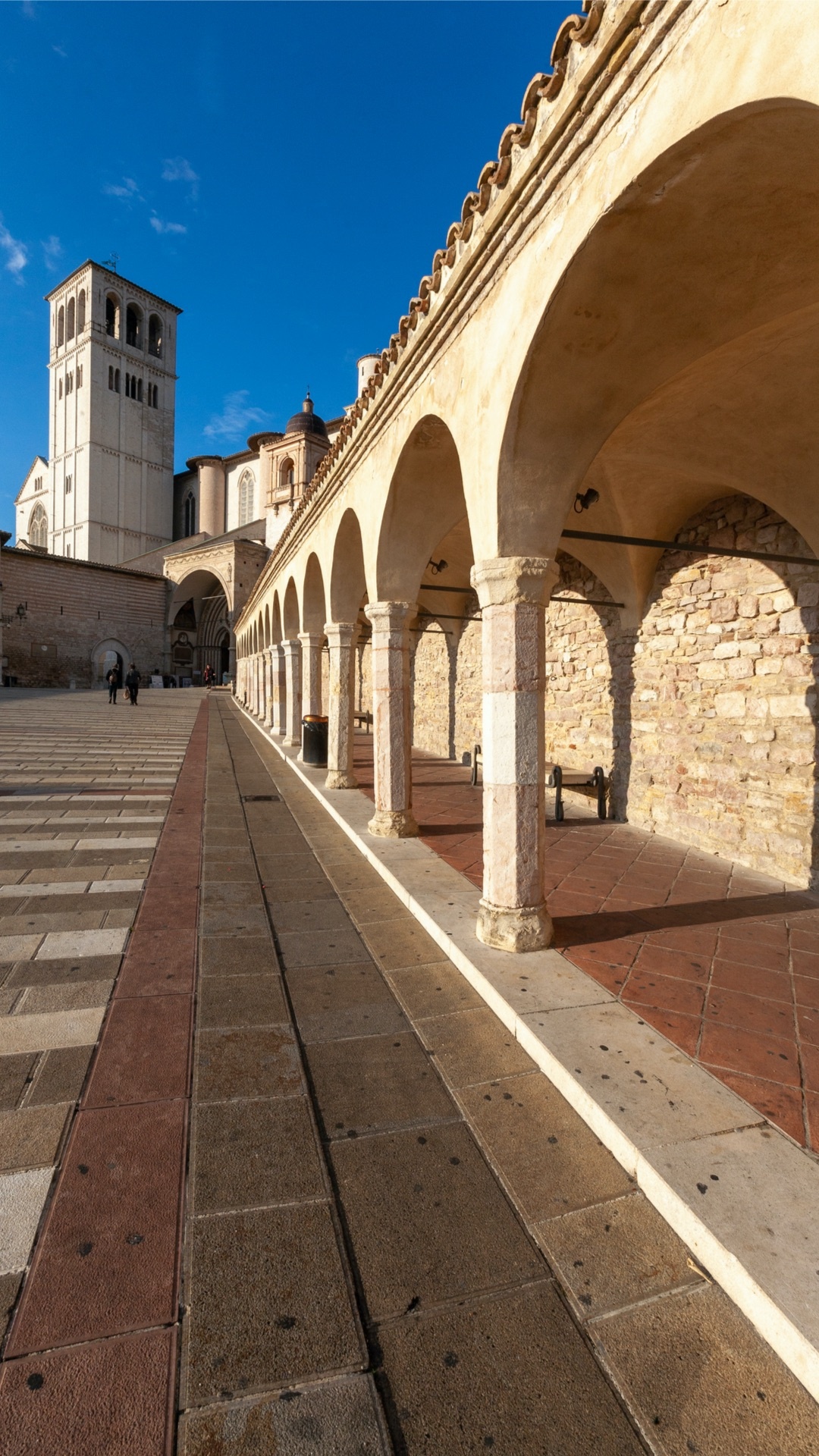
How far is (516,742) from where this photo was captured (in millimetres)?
3836

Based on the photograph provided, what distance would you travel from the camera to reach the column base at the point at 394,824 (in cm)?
645

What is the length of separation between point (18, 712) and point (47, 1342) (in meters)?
22.3

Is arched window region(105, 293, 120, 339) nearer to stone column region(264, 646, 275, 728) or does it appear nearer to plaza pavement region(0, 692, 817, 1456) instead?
stone column region(264, 646, 275, 728)

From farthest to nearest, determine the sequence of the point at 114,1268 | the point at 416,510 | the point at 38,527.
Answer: the point at 38,527
the point at 416,510
the point at 114,1268

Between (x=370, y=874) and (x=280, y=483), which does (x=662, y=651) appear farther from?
(x=280, y=483)

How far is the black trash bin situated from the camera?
10945 millimetres

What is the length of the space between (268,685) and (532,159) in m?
17.1

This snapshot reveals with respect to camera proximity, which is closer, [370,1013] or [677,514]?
[370,1013]

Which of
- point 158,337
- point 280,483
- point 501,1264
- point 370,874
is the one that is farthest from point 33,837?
point 158,337

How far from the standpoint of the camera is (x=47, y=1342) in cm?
159

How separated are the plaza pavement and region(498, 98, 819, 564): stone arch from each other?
9.39ft

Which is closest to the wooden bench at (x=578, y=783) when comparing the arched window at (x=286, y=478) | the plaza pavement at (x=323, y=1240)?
the plaza pavement at (x=323, y=1240)

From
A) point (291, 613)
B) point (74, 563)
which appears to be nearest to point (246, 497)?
point (74, 563)

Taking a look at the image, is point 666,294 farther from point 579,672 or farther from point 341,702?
point 341,702
